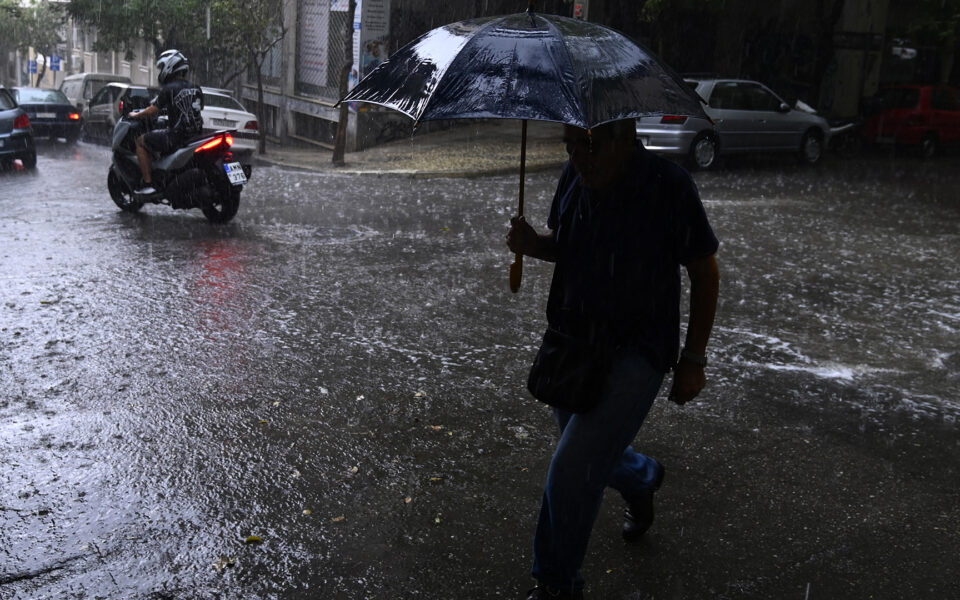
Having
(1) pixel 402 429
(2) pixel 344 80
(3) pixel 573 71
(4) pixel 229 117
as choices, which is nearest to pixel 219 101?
(4) pixel 229 117

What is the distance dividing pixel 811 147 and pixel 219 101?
13043 mm

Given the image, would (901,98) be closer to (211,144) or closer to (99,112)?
(211,144)

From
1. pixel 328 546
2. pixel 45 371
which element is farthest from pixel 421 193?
pixel 328 546

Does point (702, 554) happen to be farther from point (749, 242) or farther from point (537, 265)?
point (749, 242)

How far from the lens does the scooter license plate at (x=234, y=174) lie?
33.5 feet

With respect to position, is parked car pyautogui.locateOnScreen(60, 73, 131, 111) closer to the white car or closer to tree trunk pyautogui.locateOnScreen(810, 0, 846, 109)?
the white car

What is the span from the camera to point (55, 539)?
142 inches

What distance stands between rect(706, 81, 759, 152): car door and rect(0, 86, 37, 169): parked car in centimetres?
1233

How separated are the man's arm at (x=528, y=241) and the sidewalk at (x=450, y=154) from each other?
490 inches

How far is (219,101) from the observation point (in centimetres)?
2020

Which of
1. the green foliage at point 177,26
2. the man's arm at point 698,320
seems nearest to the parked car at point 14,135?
the green foliage at point 177,26

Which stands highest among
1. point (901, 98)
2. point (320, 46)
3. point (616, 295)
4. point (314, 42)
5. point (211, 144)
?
point (314, 42)

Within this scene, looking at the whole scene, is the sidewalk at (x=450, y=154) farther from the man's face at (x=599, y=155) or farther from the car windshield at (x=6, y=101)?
the man's face at (x=599, y=155)

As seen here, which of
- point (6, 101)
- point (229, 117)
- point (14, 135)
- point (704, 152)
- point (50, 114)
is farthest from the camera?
point (50, 114)
